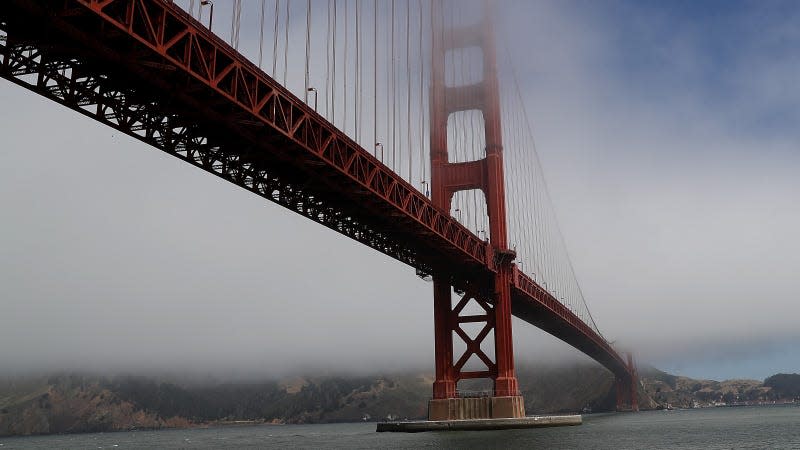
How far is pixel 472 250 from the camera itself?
144 ft

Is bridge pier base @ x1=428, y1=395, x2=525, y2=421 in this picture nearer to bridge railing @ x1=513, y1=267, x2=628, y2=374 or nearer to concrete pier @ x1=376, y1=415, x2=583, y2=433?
concrete pier @ x1=376, y1=415, x2=583, y2=433

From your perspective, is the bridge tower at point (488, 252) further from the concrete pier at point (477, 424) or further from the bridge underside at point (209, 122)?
the bridge underside at point (209, 122)

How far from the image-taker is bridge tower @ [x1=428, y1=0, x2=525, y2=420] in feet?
149

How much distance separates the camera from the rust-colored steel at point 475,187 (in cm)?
4638

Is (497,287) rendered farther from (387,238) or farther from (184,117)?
(184,117)

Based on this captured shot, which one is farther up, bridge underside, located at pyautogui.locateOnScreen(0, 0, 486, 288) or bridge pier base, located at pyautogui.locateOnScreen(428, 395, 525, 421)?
bridge underside, located at pyautogui.locateOnScreen(0, 0, 486, 288)

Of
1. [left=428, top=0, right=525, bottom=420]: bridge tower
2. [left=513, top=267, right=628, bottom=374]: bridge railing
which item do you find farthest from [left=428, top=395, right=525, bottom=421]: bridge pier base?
[left=513, top=267, right=628, bottom=374]: bridge railing

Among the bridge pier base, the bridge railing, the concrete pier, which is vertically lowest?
the concrete pier

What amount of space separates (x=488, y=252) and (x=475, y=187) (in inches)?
201

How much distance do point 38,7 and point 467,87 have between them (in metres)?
36.3

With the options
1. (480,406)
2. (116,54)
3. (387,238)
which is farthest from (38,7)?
(480,406)

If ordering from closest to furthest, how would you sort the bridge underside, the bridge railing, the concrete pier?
the bridge underside → the concrete pier → the bridge railing

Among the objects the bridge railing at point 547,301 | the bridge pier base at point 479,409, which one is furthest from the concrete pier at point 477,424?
the bridge railing at point 547,301

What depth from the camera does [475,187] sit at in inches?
1918
